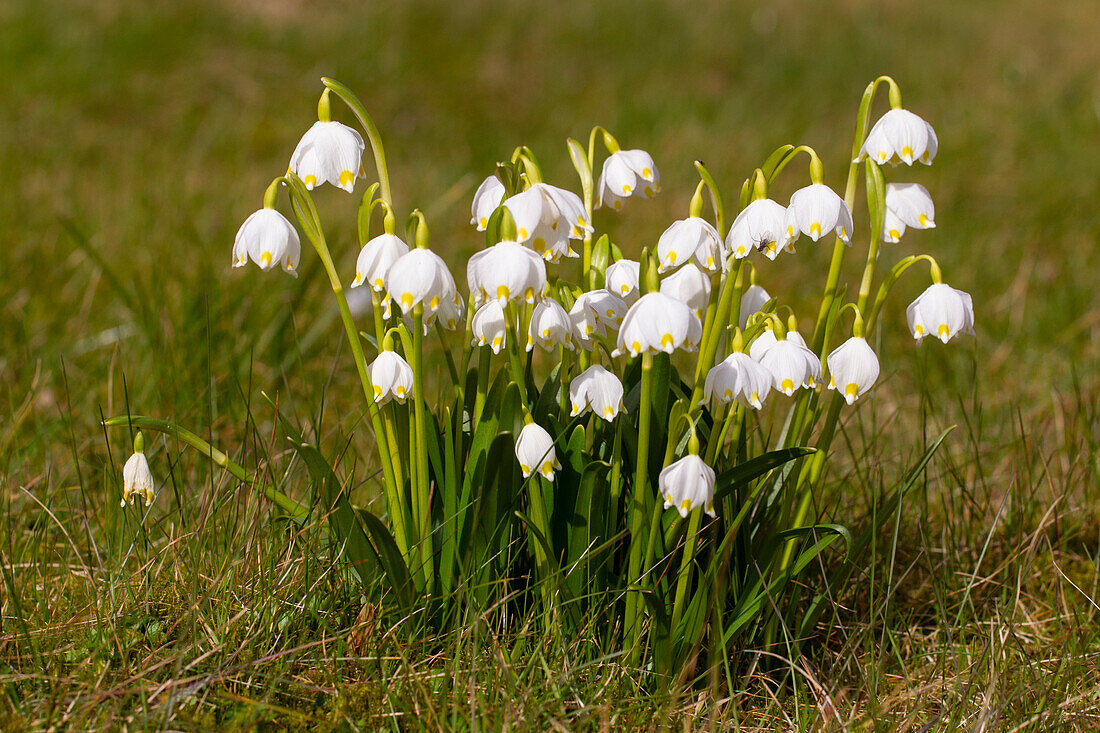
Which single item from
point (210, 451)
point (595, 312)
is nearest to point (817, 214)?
A: point (595, 312)

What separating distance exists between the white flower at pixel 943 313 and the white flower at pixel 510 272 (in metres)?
0.49

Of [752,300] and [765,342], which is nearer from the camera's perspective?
[765,342]

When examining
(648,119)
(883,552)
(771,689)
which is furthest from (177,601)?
(648,119)

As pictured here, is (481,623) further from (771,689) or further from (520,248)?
(520,248)

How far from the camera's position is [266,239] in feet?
3.99

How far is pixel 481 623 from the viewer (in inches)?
57.2

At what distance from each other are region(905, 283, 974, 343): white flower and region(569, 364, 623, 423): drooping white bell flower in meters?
0.39

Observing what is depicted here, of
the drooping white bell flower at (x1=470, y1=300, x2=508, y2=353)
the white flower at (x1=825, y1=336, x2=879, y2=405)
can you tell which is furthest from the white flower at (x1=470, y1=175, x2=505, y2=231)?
the white flower at (x1=825, y1=336, x2=879, y2=405)

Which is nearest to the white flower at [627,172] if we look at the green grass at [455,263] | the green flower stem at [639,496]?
the green flower stem at [639,496]

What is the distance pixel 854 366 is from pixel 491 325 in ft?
1.55

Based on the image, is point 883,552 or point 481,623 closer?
point 481,623

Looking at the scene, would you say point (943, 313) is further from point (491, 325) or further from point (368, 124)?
point (368, 124)

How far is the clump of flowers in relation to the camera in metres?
1.20

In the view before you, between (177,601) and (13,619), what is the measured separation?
0.25 metres
